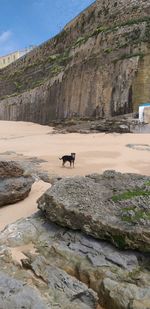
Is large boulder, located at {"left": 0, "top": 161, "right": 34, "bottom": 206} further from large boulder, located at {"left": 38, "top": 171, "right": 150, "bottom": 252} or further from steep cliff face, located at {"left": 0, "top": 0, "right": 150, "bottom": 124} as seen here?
steep cliff face, located at {"left": 0, "top": 0, "right": 150, "bottom": 124}

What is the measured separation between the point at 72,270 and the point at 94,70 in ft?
68.6

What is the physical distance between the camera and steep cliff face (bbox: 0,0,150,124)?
21.0 m

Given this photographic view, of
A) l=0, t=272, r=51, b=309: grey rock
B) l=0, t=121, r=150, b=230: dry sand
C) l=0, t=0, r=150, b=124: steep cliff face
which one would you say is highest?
l=0, t=0, r=150, b=124: steep cliff face

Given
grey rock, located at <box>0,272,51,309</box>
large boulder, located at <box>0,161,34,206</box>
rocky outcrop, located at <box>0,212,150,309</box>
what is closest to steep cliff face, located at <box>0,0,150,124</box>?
large boulder, located at <box>0,161,34,206</box>

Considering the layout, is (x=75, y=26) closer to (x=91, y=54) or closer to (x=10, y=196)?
(x=91, y=54)

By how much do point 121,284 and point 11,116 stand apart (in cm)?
3551

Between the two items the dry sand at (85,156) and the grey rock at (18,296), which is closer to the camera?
the grey rock at (18,296)

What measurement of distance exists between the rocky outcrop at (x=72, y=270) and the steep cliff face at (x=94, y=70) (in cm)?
1613

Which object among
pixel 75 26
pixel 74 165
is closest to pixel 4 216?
pixel 74 165

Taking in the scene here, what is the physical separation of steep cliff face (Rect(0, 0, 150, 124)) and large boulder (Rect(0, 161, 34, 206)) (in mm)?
13667

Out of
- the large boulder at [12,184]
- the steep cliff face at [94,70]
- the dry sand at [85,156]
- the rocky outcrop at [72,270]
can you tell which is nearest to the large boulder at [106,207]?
the rocky outcrop at [72,270]

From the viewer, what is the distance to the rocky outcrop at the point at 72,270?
3.90m

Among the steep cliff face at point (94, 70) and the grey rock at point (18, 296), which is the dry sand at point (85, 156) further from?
the steep cliff face at point (94, 70)

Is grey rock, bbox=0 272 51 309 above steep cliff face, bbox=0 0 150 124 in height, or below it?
below
